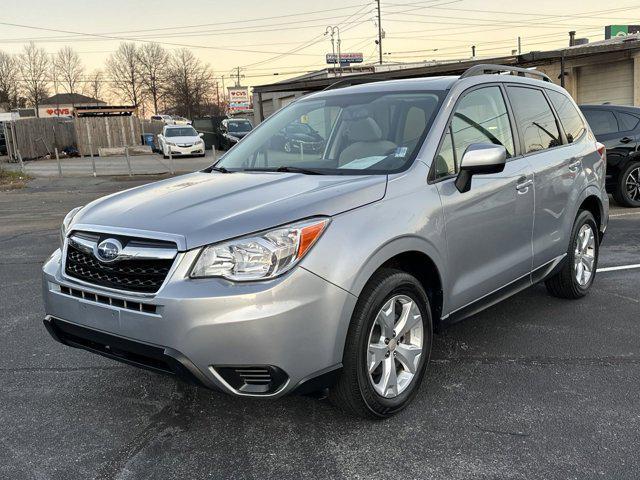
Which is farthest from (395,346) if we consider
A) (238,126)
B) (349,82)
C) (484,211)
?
(238,126)

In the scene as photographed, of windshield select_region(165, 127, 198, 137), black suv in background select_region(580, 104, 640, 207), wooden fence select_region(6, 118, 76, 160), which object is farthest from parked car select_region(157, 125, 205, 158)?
black suv in background select_region(580, 104, 640, 207)

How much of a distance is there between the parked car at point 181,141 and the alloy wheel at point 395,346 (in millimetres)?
26703

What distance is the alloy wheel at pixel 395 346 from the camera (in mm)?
3004

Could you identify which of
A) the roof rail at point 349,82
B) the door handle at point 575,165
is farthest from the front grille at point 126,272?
the door handle at point 575,165

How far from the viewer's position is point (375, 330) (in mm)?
3027

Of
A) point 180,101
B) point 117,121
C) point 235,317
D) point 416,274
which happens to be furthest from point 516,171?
point 180,101

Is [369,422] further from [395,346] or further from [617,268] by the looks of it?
[617,268]

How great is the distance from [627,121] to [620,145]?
20.3 inches

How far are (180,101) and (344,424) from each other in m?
78.5

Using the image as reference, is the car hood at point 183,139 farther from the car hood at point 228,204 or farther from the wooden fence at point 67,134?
the car hood at point 228,204

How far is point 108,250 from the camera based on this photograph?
2812mm

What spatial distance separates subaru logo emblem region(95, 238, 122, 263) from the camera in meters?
2.78

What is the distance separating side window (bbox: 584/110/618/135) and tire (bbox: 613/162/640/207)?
2.26 ft

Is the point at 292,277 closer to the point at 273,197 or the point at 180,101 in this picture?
the point at 273,197
